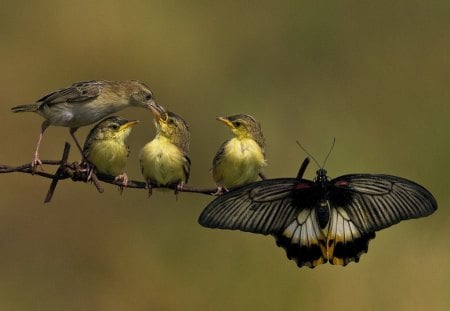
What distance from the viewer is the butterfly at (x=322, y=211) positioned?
5816 mm

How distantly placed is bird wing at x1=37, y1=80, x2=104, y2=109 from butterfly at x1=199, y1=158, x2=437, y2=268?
1888mm

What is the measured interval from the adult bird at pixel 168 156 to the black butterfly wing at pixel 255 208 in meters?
0.88

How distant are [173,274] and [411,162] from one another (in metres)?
3.30

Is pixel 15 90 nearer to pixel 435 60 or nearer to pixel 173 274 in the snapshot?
pixel 173 274

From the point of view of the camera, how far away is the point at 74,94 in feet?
24.3

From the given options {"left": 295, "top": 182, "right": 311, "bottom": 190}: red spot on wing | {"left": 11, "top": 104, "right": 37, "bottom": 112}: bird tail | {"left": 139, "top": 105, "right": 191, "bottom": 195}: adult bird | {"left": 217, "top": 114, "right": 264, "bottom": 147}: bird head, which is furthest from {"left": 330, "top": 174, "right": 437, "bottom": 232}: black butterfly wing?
{"left": 11, "top": 104, "right": 37, "bottom": 112}: bird tail

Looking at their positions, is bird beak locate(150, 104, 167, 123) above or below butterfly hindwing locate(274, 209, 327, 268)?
above

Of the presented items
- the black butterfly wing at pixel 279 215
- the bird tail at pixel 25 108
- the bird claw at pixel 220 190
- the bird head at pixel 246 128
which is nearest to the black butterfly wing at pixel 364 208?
the black butterfly wing at pixel 279 215

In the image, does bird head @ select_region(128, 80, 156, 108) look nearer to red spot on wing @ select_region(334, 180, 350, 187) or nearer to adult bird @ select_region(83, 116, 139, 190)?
adult bird @ select_region(83, 116, 139, 190)

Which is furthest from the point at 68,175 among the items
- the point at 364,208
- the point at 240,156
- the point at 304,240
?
the point at 364,208

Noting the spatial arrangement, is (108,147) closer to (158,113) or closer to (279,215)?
(158,113)

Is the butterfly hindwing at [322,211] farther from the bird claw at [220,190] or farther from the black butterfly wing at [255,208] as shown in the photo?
the bird claw at [220,190]

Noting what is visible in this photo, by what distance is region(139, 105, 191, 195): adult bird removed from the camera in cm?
676

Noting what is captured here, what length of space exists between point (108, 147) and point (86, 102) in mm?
453
